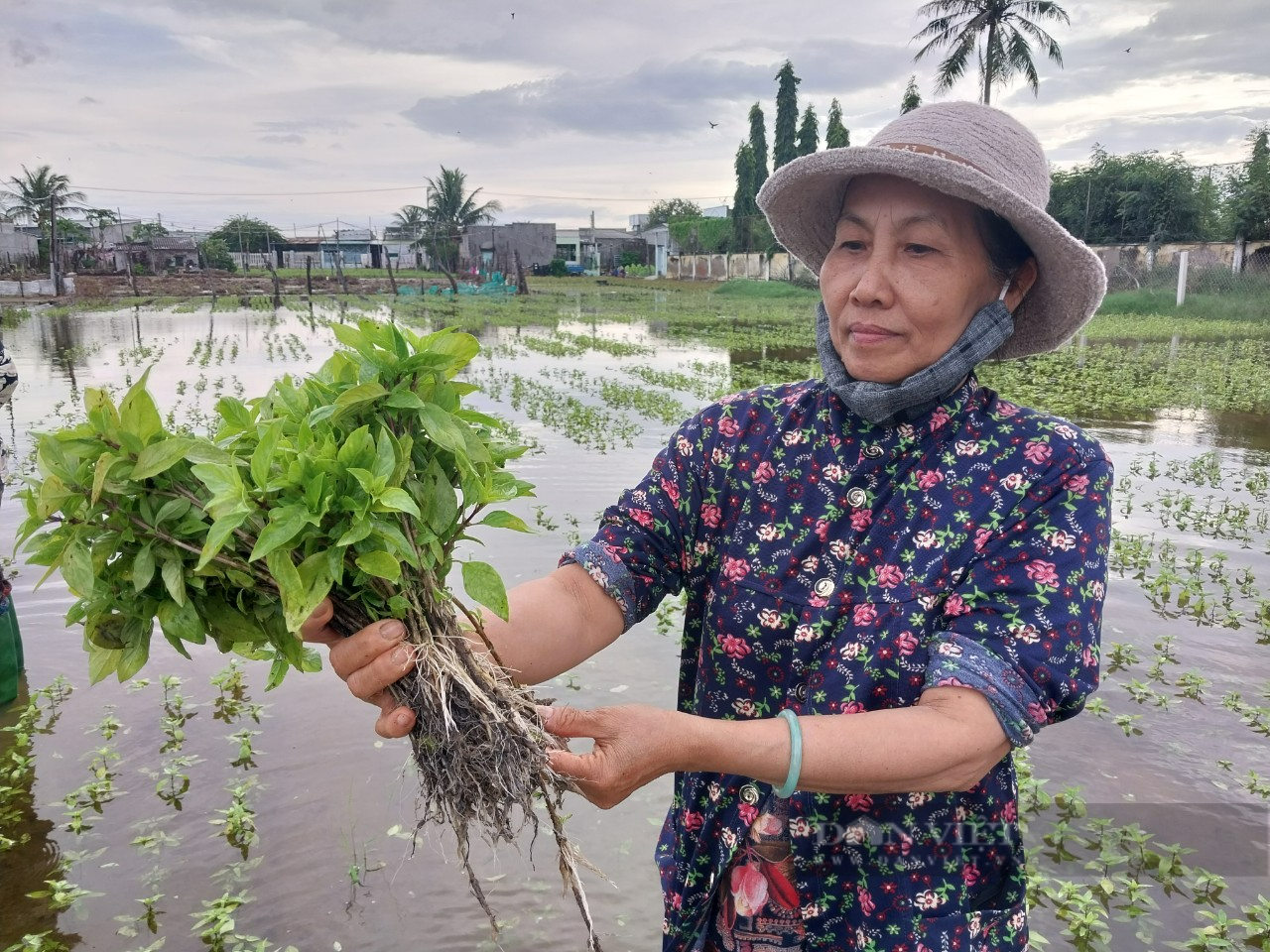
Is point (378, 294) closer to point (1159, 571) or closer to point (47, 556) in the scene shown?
point (1159, 571)

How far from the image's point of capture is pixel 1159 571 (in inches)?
235

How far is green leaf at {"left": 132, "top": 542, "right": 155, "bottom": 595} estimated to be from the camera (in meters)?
1.34

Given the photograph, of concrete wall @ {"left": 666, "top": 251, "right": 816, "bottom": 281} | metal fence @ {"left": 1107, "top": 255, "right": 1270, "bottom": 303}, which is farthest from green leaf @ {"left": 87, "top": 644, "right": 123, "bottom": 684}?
concrete wall @ {"left": 666, "top": 251, "right": 816, "bottom": 281}

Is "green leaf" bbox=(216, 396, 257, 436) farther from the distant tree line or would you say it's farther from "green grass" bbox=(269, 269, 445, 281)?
"green grass" bbox=(269, 269, 445, 281)

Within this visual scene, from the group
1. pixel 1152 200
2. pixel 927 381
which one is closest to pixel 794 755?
pixel 927 381

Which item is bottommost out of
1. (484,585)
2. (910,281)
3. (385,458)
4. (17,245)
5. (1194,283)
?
(484,585)

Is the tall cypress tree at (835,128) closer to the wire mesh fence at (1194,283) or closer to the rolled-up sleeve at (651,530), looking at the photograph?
the wire mesh fence at (1194,283)

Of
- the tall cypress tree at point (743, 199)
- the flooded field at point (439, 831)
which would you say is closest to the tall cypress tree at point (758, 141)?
the tall cypress tree at point (743, 199)

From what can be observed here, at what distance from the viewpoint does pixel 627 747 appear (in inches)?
54.1

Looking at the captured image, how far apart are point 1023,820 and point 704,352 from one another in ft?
49.3

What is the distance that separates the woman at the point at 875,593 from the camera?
1.38 metres

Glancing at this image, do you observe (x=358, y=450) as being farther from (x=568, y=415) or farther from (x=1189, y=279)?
(x=1189, y=279)

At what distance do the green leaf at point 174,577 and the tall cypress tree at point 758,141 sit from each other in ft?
155

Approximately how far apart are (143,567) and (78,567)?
0.08 m
